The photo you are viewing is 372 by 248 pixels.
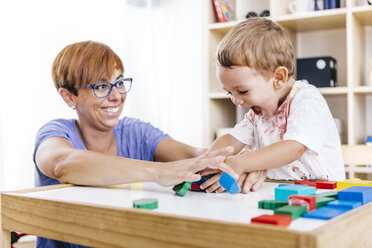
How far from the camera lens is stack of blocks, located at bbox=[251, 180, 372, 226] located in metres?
0.59

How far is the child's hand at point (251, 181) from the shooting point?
3.07 ft

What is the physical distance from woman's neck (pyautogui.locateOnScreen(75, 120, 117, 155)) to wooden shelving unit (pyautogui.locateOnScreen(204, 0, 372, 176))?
128 cm

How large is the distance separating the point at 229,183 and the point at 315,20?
81.0 inches

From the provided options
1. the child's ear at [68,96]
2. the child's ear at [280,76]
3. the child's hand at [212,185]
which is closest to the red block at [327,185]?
the child's hand at [212,185]

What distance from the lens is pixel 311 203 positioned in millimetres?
645

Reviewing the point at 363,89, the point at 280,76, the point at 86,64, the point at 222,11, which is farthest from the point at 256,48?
the point at 222,11

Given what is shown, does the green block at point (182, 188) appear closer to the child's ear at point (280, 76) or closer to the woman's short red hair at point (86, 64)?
the child's ear at point (280, 76)

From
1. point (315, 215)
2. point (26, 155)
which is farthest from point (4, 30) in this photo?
point (315, 215)

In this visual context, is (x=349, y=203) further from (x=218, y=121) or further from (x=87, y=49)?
(x=218, y=121)

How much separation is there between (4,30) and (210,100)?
1.37 m

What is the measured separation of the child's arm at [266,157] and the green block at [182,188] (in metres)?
0.18

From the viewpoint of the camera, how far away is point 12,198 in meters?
0.85

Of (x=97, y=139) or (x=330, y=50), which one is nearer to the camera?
(x=97, y=139)

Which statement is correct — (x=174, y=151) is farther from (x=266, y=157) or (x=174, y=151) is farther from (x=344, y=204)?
(x=344, y=204)
